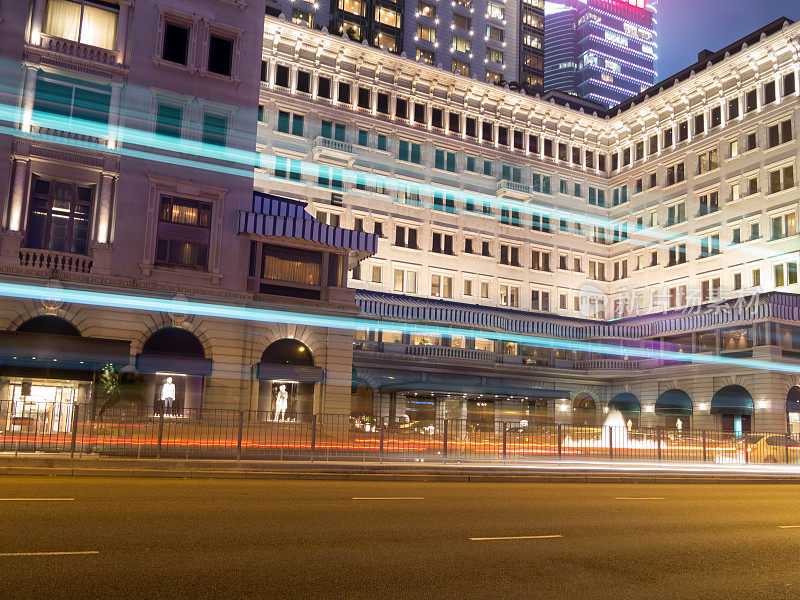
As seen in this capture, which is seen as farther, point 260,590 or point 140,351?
point 140,351

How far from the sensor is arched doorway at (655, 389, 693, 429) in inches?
2032

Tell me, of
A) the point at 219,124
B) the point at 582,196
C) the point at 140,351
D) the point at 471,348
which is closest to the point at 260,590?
the point at 140,351

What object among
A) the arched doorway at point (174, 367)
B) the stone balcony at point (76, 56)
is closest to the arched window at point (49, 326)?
the arched doorway at point (174, 367)

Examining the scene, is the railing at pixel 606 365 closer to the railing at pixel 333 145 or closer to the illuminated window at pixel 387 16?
the railing at pixel 333 145

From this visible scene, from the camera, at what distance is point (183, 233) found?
111 ft

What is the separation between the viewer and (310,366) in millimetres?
34875

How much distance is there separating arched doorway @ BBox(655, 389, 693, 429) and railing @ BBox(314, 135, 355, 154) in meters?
30.2

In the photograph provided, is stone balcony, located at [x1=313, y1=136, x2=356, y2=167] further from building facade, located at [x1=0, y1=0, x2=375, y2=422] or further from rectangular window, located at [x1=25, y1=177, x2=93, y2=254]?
rectangular window, located at [x1=25, y1=177, x2=93, y2=254]

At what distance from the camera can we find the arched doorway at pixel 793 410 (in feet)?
150

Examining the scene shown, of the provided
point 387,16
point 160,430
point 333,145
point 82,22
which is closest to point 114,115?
point 82,22

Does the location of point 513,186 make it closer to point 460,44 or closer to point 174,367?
point 460,44

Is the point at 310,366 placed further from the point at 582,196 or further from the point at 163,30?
the point at 582,196

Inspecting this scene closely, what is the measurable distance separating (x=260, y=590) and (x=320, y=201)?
49.9 meters

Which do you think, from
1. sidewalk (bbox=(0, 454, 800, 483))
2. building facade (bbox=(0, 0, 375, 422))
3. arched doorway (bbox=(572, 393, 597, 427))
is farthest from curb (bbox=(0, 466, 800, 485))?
arched doorway (bbox=(572, 393, 597, 427))
